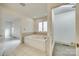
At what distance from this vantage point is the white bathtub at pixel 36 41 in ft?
4.87

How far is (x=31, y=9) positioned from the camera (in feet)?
4.90

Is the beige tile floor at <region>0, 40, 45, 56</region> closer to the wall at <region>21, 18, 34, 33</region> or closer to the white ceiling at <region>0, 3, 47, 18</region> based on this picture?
the wall at <region>21, 18, 34, 33</region>

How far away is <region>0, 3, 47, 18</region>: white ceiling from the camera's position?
142 cm

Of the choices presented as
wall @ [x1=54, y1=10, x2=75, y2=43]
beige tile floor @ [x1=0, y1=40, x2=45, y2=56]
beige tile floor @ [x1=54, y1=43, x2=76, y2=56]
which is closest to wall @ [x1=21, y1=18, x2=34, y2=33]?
beige tile floor @ [x1=0, y1=40, x2=45, y2=56]

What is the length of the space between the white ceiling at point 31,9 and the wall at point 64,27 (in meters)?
0.26

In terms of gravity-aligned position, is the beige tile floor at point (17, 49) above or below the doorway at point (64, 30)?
below

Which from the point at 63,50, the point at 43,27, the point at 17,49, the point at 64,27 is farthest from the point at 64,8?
the point at 17,49

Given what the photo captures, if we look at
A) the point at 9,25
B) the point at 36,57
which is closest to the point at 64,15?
the point at 36,57

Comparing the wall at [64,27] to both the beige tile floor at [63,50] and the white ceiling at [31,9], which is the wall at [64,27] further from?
the white ceiling at [31,9]

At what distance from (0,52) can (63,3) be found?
4.01 feet

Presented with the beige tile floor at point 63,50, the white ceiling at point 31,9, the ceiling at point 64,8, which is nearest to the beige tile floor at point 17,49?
the beige tile floor at point 63,50

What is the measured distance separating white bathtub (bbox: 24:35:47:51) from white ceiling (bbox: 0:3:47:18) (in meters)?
0.36

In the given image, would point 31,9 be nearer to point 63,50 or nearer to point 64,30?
point 64,30

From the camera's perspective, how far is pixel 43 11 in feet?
4.87
